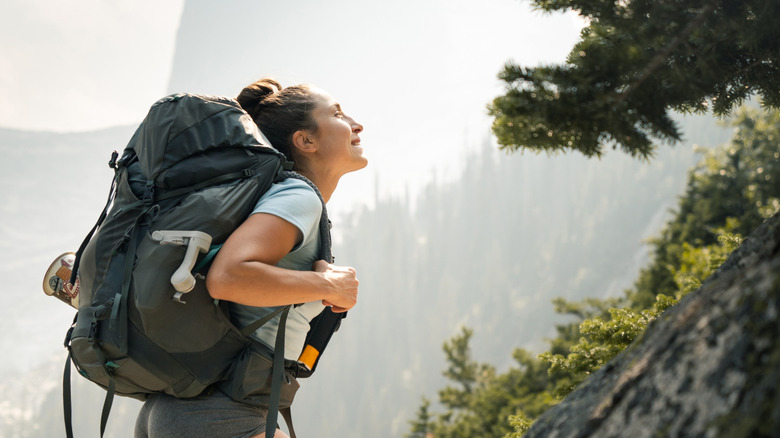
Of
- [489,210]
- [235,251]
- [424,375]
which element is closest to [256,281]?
[235,251]

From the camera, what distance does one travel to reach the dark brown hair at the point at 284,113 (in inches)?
125

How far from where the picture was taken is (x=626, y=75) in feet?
6.41

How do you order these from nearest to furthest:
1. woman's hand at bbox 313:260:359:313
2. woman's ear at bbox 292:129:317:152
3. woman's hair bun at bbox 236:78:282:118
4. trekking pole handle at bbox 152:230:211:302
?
trekking pole handle at bbox 152:230:211:302 < woman's hand at bbox 313:260:359:313 < woman's ear at bbox 292:129:317:152 < woman's hair bun at bbox 236:78:282:118

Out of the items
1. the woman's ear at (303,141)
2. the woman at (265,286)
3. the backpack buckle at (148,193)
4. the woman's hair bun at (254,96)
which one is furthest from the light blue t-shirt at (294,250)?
the woman's hair bun at (254,96)

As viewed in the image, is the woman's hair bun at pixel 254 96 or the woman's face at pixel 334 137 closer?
the woman's face at pixel 334 137

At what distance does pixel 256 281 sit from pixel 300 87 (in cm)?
158

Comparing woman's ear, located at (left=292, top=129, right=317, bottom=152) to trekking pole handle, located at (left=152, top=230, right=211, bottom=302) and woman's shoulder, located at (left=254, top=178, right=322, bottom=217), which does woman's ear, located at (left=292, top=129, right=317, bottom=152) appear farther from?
trekking pole handle, located at (left=152, top=230, right=211, bottom=302)

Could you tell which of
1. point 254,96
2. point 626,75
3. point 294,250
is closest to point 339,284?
point 294,250

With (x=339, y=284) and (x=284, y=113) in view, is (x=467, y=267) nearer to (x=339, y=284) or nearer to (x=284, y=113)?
(x=284, y=113)

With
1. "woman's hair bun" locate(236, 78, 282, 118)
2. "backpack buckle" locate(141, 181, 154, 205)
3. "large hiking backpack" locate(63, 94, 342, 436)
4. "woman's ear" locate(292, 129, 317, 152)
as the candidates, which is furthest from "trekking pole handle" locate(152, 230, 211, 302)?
"woman's hair bun" locate(236, 78, 282, 118)

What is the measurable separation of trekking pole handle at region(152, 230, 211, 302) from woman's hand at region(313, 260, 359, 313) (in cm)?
53

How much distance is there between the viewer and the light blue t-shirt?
224 cm

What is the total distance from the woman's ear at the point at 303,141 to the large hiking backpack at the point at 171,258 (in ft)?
2.07

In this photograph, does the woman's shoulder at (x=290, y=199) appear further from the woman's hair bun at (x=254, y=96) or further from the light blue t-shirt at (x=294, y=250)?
the woman's hair bun at (x=254, y=96)
